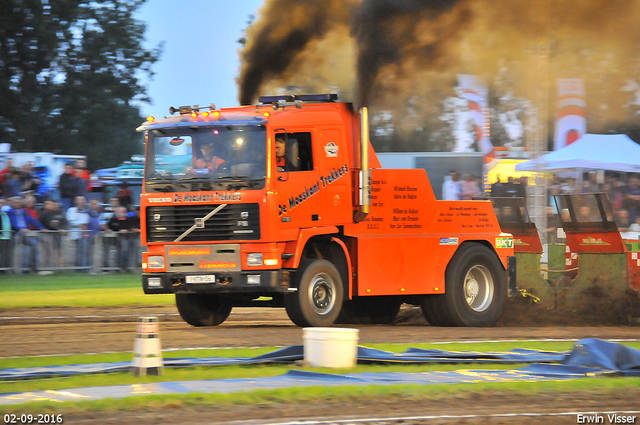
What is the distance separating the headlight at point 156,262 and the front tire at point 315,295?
71.9 inches

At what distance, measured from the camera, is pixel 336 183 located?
13008 mm

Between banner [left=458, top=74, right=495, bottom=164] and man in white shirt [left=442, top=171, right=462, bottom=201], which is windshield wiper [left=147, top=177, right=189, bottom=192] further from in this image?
banner [left=458, top=74, right=495, bottom=164]

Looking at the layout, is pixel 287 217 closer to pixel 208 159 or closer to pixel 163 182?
pixel 208 159

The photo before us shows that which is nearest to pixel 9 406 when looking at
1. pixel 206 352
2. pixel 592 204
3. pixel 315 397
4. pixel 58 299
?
pixel 315 397

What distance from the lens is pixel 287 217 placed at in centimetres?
1242

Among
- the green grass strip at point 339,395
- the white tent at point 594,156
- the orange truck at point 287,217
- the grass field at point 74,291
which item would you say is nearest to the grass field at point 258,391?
the green grass strip at point 339,395

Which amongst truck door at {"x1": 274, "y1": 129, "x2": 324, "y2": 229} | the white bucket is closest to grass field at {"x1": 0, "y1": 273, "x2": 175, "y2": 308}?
truck door at {"x1": 274, "y1": 129, "x2": 324, "y2": 229}

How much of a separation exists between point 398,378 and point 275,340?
3329mm

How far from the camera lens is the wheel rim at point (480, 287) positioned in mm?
14578

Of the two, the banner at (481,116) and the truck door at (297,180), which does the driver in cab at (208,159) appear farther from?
the banner at (481,116)

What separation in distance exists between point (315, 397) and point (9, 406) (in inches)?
94.2

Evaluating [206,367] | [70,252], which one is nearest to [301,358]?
[206,367]

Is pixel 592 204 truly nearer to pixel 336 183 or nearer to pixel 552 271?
pixel 552 271

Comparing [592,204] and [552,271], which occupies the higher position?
[592,204]
